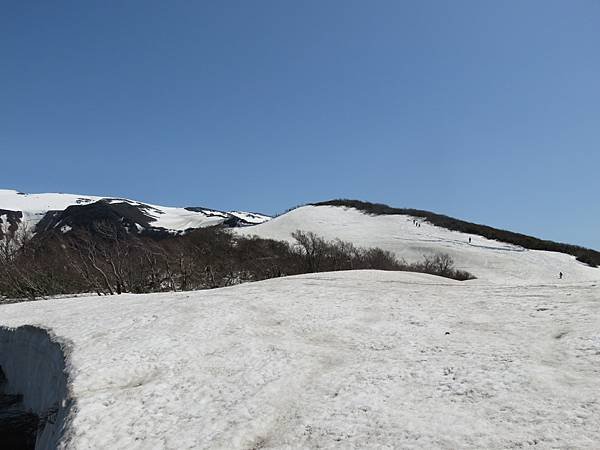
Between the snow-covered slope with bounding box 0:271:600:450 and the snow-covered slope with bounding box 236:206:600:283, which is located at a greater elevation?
the snow-covered slope with bounding box 236:206:600:283

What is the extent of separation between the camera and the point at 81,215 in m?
78.6

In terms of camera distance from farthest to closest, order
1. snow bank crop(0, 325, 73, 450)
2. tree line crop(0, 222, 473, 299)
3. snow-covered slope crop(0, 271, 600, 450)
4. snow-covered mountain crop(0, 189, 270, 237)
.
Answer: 1. snow-covered mountain crop(0, 189, 270, 237)
2. tree line crop(0, 222, 473, 299)
3. snow bank crop(0, 325, 73, 450)
4. snow-covered slope crop(0, 271, 600, 450)

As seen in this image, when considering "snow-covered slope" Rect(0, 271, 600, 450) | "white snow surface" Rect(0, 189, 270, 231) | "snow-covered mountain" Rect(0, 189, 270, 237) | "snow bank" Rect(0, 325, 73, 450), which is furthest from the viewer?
"white snow surface" Rect(0, 189, 270, 231)

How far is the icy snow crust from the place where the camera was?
4.21 meters

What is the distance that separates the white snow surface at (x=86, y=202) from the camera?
9106cm

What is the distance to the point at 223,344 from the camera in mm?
6844

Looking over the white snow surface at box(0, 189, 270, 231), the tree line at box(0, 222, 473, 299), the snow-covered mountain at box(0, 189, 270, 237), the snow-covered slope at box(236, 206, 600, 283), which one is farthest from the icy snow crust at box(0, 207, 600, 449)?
the white snow surface at box(0, 189, 270, 231)

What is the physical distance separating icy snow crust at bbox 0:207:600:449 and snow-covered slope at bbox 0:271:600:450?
0.02m

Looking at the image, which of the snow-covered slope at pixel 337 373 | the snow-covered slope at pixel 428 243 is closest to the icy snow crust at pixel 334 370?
the snow-covered slope at pixel 337 373

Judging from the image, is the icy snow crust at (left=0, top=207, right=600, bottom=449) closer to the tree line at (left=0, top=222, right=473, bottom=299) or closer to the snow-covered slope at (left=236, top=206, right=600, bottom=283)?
the tree line at (left=0, top=222, right=473, bottom=299)

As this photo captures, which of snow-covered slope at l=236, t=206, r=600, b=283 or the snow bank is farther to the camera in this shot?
snow-covered slope at l=236, t=206, r=600, b=283

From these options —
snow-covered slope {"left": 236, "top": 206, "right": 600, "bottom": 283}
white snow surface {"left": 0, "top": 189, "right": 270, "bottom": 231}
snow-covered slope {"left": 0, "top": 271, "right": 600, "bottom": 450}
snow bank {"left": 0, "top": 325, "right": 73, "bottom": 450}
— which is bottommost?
snow bank {"left": 0, "top": 325, "right": 73, "bottom": 450}

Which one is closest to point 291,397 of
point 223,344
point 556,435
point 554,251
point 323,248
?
point 223,344

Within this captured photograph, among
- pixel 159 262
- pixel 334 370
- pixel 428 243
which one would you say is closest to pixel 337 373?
pixel 334 370
